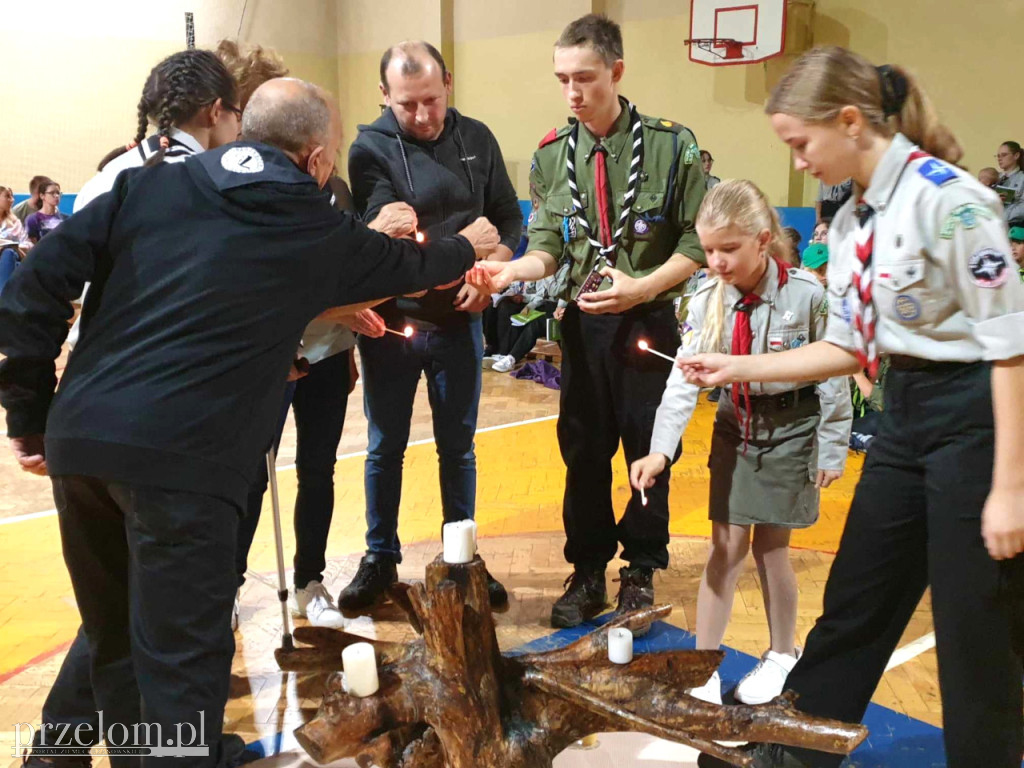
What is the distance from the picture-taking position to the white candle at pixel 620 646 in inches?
88.4

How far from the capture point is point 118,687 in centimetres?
223

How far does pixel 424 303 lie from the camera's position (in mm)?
3566

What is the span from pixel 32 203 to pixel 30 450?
10149 mm

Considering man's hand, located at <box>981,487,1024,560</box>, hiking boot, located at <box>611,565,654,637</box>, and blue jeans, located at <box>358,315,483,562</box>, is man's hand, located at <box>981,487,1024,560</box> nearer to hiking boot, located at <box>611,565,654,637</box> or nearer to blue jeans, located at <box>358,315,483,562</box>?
hiking boot, located at <box>611,565,654,637</box>

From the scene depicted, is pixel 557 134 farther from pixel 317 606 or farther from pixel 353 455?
pixel 353 455

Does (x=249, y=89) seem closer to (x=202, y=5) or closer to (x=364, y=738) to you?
(x=364, y=738)

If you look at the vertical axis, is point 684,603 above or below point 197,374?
below

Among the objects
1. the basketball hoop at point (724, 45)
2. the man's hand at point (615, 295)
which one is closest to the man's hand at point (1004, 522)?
the man's hand at point (615, 295)

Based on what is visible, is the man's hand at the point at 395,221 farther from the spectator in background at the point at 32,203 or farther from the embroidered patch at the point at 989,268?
the spectator in background at the point at 32,203

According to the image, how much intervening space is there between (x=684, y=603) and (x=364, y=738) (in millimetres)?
1973

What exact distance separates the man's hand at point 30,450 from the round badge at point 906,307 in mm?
1944

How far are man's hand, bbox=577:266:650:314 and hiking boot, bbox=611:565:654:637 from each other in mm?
1033

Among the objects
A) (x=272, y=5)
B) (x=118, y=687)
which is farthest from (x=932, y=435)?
(x=272, y=5)

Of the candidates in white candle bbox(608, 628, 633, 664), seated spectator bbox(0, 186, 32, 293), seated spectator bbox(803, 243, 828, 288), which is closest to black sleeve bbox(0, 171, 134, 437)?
white candle bbox(608, 628, 633, 664)
